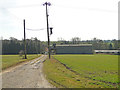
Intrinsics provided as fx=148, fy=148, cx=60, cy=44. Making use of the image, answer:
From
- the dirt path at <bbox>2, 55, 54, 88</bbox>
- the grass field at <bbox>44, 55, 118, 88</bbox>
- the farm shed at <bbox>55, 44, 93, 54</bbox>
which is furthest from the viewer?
the farm shed at <bbox>55, 44, 93, 54</bbox>

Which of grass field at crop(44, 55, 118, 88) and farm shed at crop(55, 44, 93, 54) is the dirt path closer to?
grass field at crop(44, 55, 118, 88)

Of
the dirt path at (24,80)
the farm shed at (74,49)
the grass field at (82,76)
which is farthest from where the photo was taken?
the farm shed at (74,49)

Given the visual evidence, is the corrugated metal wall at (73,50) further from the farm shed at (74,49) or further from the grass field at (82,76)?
the grass field at (82,76)

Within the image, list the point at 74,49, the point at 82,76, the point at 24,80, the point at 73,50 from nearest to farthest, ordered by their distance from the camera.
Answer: the point at 24,80, the point at 82,76, the point at 73,50, the point at 74,49

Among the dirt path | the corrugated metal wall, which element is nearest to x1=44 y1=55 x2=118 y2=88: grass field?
the dirt path

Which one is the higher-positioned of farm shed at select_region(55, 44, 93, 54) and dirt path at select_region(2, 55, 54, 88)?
dirt path at select_region(2, 55, 54, 88)

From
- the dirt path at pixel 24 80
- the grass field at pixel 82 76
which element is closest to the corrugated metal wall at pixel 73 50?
the grass field at pixel 82 76

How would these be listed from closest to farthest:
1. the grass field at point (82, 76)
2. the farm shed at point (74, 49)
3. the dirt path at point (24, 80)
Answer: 1. the dirt path at point (24, 80)
2. the grass field at point (82, 76)
3. the farm shed at point (74, 49)

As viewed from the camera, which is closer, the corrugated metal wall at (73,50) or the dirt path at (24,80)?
the dirt path at (24,80)

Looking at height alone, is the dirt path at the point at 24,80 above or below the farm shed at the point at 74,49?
above

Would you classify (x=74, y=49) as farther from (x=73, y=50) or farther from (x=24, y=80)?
(x=24, y=80)

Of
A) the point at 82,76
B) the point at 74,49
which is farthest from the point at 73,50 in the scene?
the point at 82,76

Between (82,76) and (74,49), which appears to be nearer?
(82,76)

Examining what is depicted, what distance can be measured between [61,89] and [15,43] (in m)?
128
